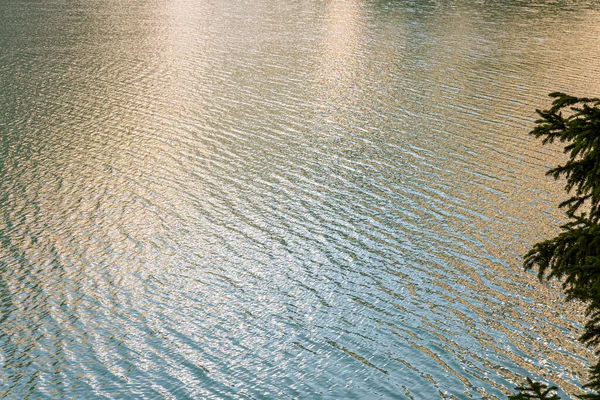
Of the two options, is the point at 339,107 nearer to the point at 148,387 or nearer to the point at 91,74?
the point at 91,74

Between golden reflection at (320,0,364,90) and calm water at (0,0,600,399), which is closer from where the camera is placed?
calm water at (0,0,600,399)

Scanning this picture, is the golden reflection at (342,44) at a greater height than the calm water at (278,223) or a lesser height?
greater

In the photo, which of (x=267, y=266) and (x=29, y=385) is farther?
(x=267, y=266)

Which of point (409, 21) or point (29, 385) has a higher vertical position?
point (409, 21)

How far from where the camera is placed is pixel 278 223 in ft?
61.1

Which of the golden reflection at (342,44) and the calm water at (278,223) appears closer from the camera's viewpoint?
the calm water at (278,223)

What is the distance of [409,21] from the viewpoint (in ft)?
166

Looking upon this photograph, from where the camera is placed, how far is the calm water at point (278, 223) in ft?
41.9

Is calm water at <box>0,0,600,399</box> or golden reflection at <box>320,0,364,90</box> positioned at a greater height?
golden reflection at <box>320,0,364,90</box>

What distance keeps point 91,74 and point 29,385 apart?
82.6 feet

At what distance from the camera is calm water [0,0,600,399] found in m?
12.8

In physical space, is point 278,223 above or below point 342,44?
below

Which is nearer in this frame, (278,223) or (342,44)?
(278,223)

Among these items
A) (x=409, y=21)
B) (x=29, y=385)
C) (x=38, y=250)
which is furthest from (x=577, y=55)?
(x=29, y=385)
